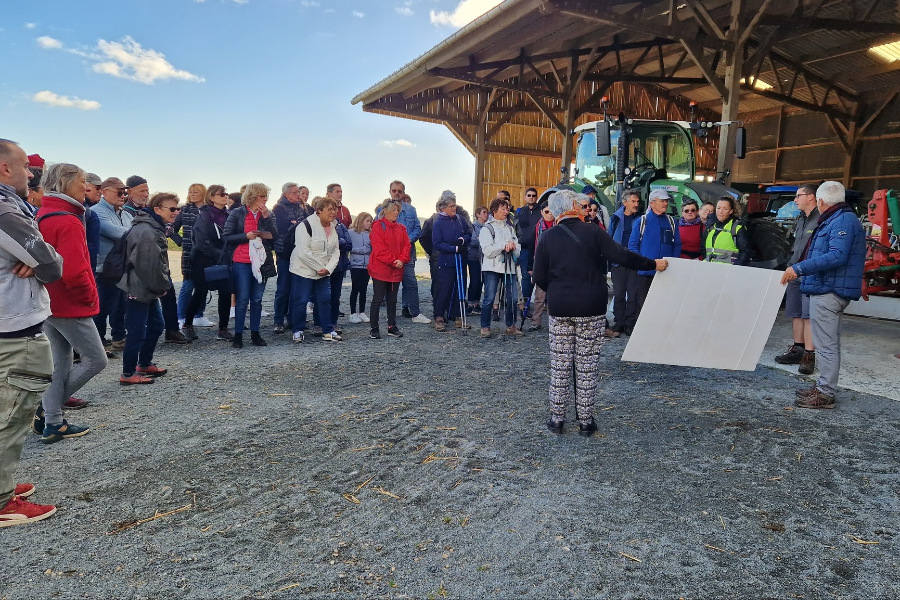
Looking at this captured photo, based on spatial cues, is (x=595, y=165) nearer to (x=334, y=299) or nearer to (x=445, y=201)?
(x=445, y=201)

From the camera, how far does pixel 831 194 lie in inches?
182

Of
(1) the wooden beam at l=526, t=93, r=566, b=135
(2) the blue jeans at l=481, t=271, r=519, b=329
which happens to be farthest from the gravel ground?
(1) the wooden beam at l=526, t=93, r=566, b=135

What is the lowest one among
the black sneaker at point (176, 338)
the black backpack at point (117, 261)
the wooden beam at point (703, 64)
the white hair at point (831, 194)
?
the black sneaker at point (176, 338)

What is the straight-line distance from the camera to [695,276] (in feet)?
14.3

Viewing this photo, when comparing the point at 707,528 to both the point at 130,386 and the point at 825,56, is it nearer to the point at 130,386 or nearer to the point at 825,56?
the point at 130,386

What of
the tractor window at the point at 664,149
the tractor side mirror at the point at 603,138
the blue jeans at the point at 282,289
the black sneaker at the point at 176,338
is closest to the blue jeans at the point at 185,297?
the black sneaker at the point at 176,338

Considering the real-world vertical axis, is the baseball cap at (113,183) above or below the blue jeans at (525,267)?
above

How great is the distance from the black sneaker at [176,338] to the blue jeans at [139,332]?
4.89 feet

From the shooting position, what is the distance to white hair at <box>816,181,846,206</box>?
15.1 feet

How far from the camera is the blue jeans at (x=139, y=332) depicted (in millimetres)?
4936

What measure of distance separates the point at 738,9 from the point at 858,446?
9.00m

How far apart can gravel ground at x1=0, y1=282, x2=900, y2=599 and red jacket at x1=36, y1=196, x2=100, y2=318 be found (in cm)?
90

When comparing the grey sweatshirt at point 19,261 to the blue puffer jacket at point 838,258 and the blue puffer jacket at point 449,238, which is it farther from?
the blue puffer jacket at point 449,238

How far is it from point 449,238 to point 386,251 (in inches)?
39.1
